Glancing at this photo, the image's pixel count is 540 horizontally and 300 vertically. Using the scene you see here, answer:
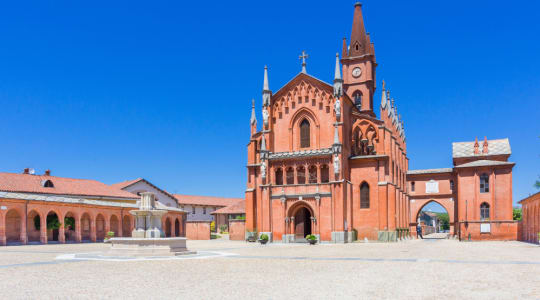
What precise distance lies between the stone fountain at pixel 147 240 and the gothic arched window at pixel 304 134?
1038 inches

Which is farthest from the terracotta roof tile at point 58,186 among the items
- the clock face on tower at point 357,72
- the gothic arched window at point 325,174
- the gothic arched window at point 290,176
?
the clock face on tower at point 357,72

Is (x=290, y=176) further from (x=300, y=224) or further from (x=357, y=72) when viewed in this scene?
(x=357, y=72)

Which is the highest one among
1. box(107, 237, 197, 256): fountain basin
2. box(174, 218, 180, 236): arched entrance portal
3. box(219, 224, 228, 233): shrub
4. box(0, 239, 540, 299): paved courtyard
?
box(0, 239, 540, 299): paved courtyard

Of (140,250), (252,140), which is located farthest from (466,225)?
(140,250)

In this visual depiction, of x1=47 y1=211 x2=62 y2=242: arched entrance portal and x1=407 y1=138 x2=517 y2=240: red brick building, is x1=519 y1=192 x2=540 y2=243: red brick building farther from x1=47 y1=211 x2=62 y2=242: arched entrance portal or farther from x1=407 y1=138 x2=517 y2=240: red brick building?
x1=47 y1=211 x2=62 y2=242: arched entrance portal

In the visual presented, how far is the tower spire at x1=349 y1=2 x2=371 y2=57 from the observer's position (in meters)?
67.7

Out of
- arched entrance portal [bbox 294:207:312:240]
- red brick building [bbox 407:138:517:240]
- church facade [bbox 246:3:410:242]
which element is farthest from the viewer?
red brick building [bbox 407:138:517:240]

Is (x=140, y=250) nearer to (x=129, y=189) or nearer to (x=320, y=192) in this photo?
(x=320, y=192)

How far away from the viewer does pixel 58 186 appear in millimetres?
57406

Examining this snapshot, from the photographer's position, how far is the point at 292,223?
49688 mm

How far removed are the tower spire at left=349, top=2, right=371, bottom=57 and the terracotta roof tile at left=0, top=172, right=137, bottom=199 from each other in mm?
37208

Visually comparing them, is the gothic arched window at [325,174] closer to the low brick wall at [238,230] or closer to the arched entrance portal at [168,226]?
the low brick wall at [238,230]

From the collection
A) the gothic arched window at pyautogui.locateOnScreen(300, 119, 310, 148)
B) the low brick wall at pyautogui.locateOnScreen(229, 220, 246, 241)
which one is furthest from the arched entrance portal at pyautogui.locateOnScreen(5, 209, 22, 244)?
the gothic arched window at pyautogui.locateOnScreen(300, 119, 310, 148)

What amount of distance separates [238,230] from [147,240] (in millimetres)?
32611
